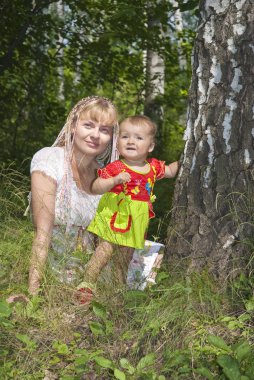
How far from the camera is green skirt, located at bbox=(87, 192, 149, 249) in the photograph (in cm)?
383

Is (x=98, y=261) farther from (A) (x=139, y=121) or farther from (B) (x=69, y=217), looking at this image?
(A) (x=139, y=121)

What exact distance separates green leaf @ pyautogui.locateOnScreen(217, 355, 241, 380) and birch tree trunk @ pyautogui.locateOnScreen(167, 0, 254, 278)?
690 mm

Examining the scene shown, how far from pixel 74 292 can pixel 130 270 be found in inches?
26.7

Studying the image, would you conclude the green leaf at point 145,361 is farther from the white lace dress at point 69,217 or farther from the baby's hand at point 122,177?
the baby's hand at point 122,177

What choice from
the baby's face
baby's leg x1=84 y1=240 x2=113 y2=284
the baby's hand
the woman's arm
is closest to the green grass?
baby's leg x1=84 y1=240 x2=113 y2=284

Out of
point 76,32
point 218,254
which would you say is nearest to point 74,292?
point 218,254

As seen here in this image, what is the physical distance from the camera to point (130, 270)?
4047 mm

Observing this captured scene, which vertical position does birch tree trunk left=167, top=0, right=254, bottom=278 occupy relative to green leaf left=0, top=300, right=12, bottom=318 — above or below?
above

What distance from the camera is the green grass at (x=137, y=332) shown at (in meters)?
2.92

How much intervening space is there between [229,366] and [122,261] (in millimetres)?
1130

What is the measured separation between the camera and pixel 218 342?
2.92 metres

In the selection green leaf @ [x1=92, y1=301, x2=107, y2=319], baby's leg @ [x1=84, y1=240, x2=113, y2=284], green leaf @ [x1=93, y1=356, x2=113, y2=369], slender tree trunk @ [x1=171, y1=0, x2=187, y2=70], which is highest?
slender tree trunk @ [x1=171, y1=0, x2=187, y2=70]

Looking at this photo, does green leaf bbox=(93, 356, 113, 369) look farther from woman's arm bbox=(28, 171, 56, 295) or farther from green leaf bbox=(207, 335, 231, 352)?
woman's arm bbox=(28, 171, 56, 295)

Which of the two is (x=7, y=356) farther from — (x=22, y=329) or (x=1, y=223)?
(x=1, y=223)
